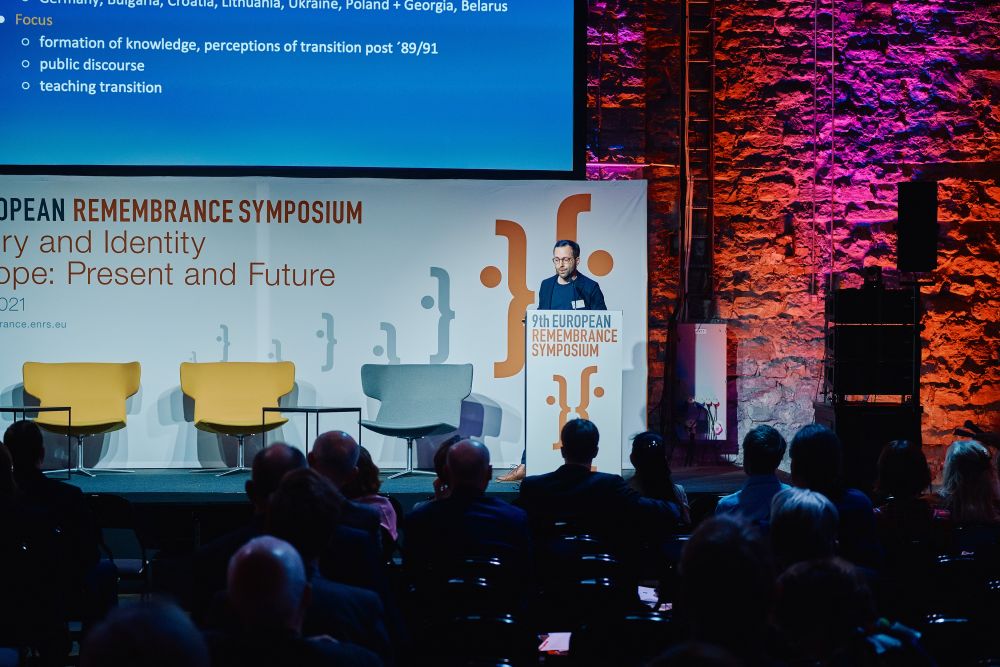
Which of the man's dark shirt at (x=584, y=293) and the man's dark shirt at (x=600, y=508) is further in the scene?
the man's dark shirt at (x=584, y=293)

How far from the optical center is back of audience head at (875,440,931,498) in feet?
11.7

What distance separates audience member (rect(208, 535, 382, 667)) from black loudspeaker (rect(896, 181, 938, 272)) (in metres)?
6.73

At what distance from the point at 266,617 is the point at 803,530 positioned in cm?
134

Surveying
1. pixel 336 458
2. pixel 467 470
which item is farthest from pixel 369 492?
pixel 467 470

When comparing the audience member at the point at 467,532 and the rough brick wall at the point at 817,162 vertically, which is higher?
the rough brick wall at the point at 817,162

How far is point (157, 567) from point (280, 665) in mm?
3662

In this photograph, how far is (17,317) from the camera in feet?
25.6

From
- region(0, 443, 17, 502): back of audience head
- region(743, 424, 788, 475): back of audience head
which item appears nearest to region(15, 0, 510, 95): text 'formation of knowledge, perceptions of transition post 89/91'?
region(0, 443, 17, 502): back of audience head

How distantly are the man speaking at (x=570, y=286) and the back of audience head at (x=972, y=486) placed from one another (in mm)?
3603

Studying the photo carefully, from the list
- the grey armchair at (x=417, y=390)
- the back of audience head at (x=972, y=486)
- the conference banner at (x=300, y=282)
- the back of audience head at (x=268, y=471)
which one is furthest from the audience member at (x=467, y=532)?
the conference banner at (x=300, y=282)

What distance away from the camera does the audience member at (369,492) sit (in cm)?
376

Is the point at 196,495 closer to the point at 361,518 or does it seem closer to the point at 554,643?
the point at 554,643

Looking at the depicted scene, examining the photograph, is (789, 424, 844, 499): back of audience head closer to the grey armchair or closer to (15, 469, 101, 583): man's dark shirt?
(15, 469, 101, 583): man's dark shirt

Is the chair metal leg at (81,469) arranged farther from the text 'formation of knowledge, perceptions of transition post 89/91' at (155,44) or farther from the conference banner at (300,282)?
the text 'formation of knowledge, perceptions of transition post 89/91' at (155,44)
